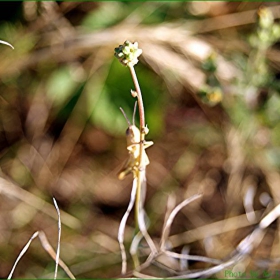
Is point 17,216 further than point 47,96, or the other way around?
point 47,96

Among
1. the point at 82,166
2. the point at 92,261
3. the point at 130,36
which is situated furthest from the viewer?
the point at 82,166

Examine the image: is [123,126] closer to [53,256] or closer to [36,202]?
[36,202]

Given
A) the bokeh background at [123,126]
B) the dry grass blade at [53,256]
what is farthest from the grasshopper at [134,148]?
the bokeh background at [123,126]

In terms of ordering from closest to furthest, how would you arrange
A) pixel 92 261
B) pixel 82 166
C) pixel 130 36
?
pixel 92 261
pixel 130 36
pixel 82 166

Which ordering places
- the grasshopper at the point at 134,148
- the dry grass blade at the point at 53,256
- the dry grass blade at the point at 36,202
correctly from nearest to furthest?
the grasshopper at the point at 134,148 < the dry grass blade at the point at 53,256 < the dry grass blade at the point at 36,202

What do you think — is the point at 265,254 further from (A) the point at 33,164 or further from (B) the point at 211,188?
(A) the point at 33,164

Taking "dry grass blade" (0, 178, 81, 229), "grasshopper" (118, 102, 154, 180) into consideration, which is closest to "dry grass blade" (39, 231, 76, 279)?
"dry grass blade" (0, 178, 81, 229)

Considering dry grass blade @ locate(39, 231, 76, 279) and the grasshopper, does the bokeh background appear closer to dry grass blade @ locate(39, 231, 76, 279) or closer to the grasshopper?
dry grass blade @ locate(39, 231, 76, 279)

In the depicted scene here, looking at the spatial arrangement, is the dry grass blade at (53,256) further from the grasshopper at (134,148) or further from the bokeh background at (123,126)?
the grasshopper at (134,148)

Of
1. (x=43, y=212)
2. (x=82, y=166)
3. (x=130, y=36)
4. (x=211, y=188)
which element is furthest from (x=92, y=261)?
(x=130, y=36)
